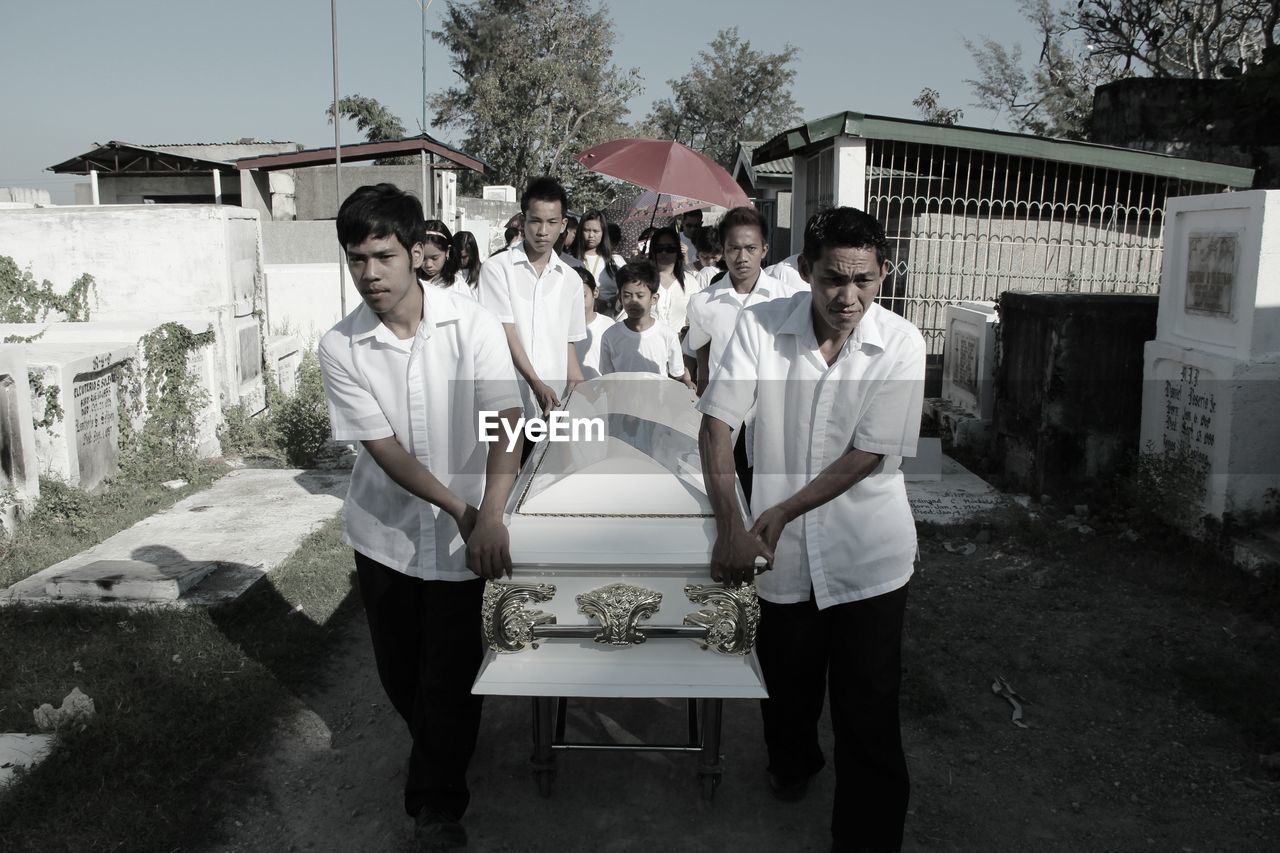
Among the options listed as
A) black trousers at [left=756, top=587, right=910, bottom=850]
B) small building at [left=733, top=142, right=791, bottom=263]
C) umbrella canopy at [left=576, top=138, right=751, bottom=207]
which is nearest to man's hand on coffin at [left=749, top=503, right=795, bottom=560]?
black trousers at [left=756, top=587, right=910, bottom=850]

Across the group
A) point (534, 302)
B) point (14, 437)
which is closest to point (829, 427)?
point (534, 302)

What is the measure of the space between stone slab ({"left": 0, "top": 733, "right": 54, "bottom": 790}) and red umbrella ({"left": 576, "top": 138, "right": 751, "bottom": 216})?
411cm

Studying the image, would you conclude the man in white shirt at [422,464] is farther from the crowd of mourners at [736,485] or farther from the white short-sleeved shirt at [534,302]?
the white short-sleeved shirt at [534,302]

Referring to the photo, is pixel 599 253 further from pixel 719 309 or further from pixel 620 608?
pixel 620 608

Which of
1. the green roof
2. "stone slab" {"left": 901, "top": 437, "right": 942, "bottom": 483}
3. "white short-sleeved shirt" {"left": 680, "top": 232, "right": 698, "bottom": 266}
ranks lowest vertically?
"stone slab" {"left": 901, "top": 437, "right": 942, "bottom": 483}

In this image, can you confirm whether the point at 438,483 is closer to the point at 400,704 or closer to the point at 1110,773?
the point at 400,704

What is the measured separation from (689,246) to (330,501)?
12.2 ft

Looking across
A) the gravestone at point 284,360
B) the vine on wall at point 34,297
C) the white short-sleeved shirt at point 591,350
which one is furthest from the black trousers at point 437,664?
the gravestone at point 284,360

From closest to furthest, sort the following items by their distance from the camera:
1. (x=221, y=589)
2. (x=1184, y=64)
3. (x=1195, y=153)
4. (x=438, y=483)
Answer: (x=438, y=483)
(x=221, y=589)
(x=1195, y=153)
(x=1184, y=64)

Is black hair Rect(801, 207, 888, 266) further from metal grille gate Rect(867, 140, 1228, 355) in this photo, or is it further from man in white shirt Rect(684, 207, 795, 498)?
metal grille gate Rect(867, 140, 1228, 355)

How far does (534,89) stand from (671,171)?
22.2m

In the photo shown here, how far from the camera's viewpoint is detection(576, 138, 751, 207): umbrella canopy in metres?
5.94

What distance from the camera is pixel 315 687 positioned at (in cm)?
362

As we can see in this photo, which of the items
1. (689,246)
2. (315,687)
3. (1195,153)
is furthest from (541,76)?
(315,687)
